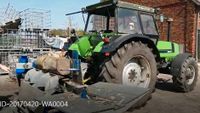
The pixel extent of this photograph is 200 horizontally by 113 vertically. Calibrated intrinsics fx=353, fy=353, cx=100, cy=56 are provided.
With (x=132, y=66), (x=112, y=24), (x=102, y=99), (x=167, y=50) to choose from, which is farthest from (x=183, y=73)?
(x=102, y=99)

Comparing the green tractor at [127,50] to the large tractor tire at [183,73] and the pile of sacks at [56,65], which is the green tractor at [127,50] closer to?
the large tractor tire at [183,73]

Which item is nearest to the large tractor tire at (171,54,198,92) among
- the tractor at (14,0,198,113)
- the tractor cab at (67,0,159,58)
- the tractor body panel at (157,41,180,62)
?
the tractor at (14,0,198,113)

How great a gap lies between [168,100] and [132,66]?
1.22 meters

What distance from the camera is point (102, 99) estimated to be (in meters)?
5.17

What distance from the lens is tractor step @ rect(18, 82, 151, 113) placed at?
4.58 meters

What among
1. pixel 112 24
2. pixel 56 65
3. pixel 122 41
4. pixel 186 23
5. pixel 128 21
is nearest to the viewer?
pixel 56 65

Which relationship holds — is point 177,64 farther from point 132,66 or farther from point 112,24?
point 112,24

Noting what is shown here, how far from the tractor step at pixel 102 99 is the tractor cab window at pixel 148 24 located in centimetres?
374

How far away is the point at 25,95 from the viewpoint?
601cm

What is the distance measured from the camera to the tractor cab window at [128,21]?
845cm

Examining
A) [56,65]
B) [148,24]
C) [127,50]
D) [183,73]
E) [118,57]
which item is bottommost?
[183,73]

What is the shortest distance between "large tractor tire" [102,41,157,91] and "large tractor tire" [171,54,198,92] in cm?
105

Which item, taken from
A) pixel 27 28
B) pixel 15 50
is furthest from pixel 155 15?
pixel 27 28

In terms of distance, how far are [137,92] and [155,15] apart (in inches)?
201
